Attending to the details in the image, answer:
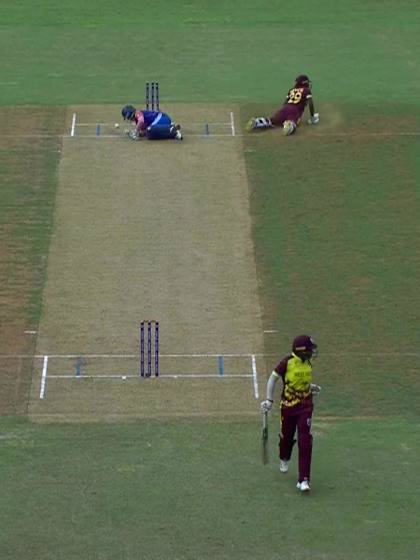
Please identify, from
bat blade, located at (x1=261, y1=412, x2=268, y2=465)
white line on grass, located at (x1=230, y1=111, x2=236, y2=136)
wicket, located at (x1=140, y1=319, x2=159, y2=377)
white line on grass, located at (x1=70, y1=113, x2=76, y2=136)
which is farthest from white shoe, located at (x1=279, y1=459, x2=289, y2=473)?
white line on grass, located at (x1=70, y1=113, x2=76, y2=136)

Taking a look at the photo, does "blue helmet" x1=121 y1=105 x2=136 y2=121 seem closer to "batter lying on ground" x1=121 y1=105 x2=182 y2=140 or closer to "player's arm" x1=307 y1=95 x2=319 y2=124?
"batter lying on ground" x1=121 y1=105 x2=182 y2=140

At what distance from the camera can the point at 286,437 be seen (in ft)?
79.4

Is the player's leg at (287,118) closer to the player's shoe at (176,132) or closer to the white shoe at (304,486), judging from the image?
the player's shoe at (176,132)

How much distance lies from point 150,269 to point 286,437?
35.7 feet

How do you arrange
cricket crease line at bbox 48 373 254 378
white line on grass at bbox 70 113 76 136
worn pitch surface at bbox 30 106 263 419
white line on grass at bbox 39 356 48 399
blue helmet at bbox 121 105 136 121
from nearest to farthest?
white line on grass at bbox 39 356 48 399, worn pitch surface at bbox 30 106 263 419, cricket crease line at bbox 48 373 254 378, blue helmet at bbox 121 105 136 121, white line on grass at bbox 70 113 76 136

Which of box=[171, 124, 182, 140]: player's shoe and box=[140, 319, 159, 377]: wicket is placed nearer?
box=[140, 319, 159, 377]: wicket

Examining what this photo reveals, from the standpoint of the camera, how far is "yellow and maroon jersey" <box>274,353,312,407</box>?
78.9 ft

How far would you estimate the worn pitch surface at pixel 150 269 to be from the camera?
28891 millimetres

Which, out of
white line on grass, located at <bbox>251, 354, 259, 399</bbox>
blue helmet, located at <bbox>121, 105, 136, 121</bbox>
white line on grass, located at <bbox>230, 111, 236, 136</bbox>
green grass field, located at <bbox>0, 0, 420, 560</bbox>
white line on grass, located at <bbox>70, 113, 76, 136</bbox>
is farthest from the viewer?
white line on grass, located at <bbox>230, 111, 236, 136</bbox>

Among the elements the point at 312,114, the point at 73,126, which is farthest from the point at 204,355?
the point at 73,126

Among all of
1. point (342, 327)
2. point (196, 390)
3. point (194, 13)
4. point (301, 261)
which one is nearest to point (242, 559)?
point (196, 390)

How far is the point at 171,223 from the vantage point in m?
37.3

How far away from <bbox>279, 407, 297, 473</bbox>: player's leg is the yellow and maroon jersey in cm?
16

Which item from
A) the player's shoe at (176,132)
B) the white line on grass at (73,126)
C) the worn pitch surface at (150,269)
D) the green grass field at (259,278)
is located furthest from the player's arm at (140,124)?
the white line on grass at (73,126)
